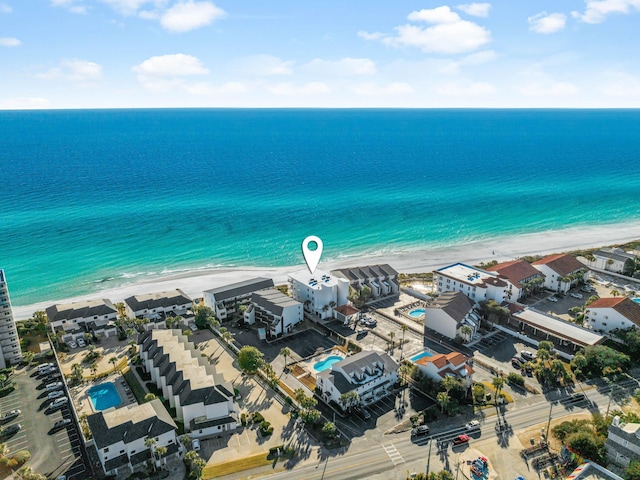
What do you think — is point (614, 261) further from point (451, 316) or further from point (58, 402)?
point (58, 402)

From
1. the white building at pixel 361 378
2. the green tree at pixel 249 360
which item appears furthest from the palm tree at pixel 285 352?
the white building at pixel 361 378

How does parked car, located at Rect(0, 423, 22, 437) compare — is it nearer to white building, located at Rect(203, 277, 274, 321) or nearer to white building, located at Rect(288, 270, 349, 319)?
white building, located at Rect(203, 277, 274, 321)

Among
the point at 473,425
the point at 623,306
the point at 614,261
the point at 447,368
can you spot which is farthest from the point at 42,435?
the point at 614,261

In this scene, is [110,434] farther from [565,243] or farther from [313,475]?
[565,243]

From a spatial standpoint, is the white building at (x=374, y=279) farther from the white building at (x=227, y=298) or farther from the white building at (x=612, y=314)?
the white building at (x=612, y=314)

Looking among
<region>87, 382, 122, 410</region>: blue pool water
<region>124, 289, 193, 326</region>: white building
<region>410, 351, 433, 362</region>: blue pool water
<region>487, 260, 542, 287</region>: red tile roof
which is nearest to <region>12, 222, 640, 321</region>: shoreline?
<region>124, 289, 193, 326</region>: white building

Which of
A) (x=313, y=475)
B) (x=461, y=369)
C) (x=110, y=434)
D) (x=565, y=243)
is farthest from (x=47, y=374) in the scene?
(x=565, y=243)
